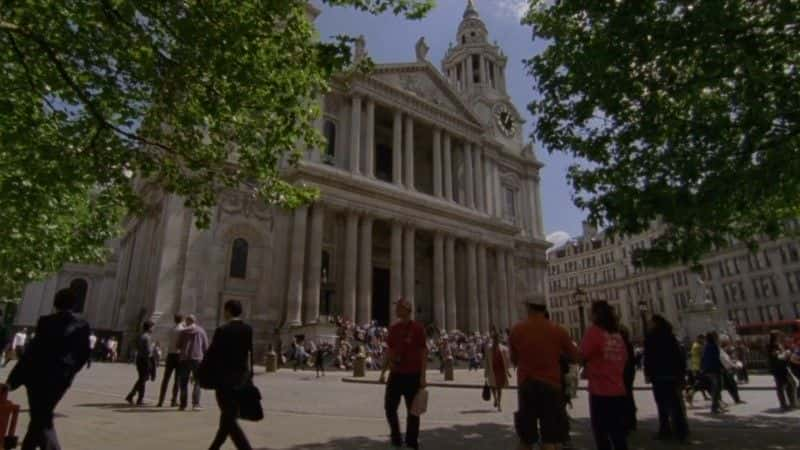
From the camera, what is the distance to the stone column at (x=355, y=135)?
110 ft

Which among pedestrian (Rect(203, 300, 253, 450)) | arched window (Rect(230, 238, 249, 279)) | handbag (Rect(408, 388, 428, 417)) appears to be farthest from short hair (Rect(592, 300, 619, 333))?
arched window (Rect(230, 238, 249, 279))

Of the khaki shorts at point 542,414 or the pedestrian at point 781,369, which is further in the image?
the pedestrian at point 781,369

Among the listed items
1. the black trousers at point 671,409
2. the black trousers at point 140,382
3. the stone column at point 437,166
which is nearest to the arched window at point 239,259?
the stone column at point 437,166

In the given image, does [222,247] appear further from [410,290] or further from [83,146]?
[83,146]

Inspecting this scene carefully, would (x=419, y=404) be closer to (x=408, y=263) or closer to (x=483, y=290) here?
(x=408, y=263)

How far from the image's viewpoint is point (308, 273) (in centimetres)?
2900

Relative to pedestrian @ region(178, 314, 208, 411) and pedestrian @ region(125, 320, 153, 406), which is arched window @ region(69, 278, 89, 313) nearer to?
pedestrian @ region(125, 320, 153, 406)

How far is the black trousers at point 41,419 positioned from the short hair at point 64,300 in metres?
0.83

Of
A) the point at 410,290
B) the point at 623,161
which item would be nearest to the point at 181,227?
the point at 410,290

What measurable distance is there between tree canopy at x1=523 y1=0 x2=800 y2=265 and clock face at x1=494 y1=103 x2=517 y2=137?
127ft

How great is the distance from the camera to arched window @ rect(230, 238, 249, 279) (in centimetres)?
2879

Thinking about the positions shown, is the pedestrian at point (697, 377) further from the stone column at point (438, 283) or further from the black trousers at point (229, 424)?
the stone column at point (438, 283)

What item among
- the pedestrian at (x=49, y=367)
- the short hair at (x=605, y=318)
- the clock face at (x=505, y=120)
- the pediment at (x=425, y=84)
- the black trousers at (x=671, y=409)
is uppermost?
the clock face at (x=505, y=120)

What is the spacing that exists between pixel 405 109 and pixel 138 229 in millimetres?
22572
